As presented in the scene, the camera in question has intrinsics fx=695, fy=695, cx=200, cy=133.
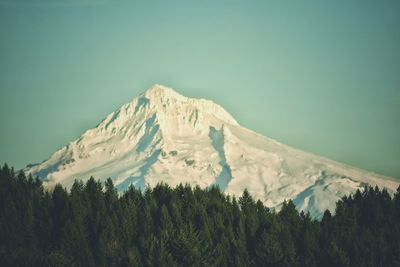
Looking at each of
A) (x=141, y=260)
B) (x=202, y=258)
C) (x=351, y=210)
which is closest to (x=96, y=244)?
(x=141, y=260)

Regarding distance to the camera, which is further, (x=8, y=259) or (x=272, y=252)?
(x=272, y=252)

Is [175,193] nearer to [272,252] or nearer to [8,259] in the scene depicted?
[272,252]

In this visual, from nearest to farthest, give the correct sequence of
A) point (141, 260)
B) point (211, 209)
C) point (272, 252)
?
1. point (141, 260)
2. point (272, 252)
3. point (211, 209)

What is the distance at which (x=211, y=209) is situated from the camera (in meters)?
165

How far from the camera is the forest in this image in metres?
127

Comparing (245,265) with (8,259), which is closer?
(8,259)

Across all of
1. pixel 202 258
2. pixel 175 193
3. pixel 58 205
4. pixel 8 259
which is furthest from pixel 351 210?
pixel 8 259

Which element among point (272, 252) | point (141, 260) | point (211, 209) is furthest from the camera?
point (211, 209)

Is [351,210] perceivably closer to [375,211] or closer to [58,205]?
[375,211]

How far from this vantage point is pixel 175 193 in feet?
555

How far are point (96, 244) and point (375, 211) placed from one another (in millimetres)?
80878

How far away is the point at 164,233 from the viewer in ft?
438

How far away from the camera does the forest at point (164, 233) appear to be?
416ft

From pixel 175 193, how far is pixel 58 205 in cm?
3118
